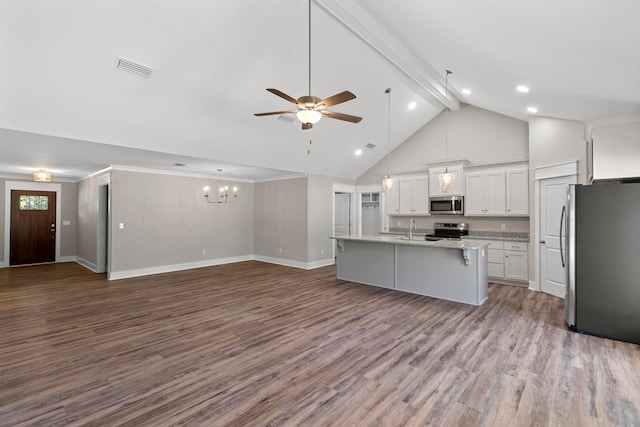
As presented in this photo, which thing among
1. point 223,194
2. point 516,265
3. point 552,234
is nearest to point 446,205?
point 516,265

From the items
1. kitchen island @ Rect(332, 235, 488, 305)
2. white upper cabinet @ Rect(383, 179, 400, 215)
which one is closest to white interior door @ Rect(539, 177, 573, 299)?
kitchen island @ Rect(332, 235, 488, 305)

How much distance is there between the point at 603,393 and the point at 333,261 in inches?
251

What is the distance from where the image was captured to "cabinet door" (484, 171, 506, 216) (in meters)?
6.16

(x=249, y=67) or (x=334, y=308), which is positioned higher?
(x=249, y=67)

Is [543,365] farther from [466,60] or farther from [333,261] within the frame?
[333,261]

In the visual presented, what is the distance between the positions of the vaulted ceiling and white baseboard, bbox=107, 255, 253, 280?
2.44 metres

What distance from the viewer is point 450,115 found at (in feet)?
23.7

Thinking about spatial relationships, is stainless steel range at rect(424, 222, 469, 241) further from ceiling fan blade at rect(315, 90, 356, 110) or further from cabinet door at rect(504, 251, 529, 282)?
ceiling fan blade at rect(315, 90, 356, 110)

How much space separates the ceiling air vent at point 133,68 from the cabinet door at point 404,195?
588cm

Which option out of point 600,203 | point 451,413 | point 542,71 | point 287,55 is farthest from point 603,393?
point 287,55

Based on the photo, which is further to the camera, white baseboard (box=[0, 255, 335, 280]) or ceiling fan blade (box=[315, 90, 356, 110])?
white baseboard (box=[0, 255, 335, 280])

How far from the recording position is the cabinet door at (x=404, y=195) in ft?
24.9

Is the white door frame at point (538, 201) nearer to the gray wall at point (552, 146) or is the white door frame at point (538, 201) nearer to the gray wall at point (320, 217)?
the gray wall at point (552, 146)

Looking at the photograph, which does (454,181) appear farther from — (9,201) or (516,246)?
(9,201)
